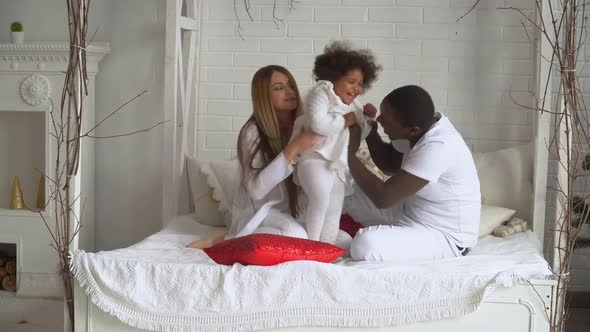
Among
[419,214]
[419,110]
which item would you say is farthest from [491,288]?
[419,110]

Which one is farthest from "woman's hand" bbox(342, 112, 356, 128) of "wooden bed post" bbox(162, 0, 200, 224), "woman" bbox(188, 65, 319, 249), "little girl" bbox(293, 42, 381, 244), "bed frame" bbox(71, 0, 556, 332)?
"wooden bed post" bbox(162, 0, 200, 224)

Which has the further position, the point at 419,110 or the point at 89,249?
the point at 89,249

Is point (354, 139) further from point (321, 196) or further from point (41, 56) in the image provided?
point (41, 56)

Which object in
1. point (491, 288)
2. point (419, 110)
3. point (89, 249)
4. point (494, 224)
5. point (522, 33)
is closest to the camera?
point (491, 288)

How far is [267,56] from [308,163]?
1.49 meters

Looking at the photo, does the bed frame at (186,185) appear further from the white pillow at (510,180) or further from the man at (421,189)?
the man at (421,189)

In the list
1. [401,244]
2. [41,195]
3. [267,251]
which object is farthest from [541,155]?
[41,195]

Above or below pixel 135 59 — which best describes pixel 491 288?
below

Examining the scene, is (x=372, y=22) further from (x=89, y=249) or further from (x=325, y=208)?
(x=89, y=249)

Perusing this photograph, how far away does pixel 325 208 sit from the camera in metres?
3.84

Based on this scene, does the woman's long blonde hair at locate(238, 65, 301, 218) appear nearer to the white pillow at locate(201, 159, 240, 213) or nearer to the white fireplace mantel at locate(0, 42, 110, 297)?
the white pillow at locate(201, 159, 240, 213)

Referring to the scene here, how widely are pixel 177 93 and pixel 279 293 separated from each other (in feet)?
6.42

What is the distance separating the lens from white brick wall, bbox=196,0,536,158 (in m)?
5.02

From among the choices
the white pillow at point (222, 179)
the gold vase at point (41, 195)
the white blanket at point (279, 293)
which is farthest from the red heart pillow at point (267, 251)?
the gold vase at point (41, 195)
